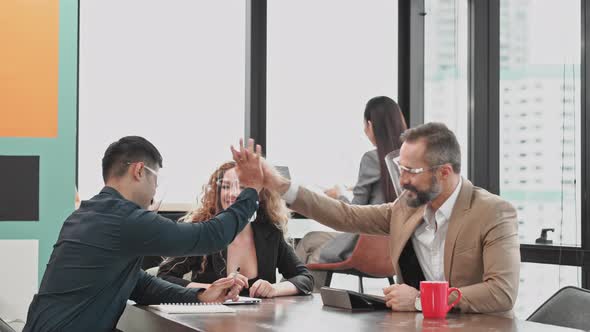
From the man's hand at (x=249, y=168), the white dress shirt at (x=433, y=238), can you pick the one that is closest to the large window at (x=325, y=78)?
the man's hand at (x=249, y=168)

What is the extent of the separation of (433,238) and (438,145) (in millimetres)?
325

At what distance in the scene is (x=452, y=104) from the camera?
5.91 metres

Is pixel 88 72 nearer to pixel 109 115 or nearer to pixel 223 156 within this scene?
pixel 109 115

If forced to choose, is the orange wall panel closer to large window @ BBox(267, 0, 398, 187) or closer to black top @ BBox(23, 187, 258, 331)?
black top @ BBox(23, 187, 258, 331)

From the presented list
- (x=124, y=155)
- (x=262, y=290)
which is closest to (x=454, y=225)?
(x=262, y=290)

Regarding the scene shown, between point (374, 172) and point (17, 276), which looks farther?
point (374, 172)

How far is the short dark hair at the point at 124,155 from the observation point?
2801mm

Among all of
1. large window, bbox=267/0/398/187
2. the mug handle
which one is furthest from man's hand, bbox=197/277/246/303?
large window, bbox=267/0/398/187

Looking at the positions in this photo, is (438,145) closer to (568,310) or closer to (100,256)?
(568,310)

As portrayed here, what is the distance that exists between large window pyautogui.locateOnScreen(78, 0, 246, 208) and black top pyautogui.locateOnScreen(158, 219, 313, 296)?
1.70m

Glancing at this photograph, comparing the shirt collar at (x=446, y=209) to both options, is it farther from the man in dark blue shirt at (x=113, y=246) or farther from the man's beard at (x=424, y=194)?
the man in dark blue shirt at (x=113, y=246)

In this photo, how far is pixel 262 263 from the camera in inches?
140

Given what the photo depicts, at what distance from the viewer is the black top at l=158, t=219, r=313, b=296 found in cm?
346

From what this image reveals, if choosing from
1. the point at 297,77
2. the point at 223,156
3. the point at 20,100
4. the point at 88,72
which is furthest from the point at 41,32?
the point at 297,77
